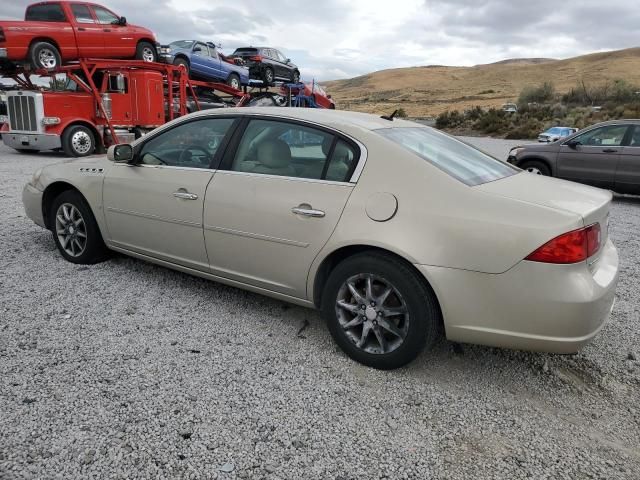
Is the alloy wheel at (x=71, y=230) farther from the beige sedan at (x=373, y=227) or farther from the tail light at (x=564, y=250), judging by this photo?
the tail light at (x=564, y=250)

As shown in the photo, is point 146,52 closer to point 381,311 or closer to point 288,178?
point 288,178

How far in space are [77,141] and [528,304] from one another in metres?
12.9

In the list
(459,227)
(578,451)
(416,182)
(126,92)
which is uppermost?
(126,92)

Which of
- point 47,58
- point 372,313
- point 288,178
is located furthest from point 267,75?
point 372,313

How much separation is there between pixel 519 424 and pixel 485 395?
0.27 m

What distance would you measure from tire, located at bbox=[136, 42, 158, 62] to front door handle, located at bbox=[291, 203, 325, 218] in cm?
1258

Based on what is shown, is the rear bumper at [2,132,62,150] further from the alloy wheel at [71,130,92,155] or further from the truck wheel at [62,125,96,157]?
the alloy wheel at [71,130,92,155]

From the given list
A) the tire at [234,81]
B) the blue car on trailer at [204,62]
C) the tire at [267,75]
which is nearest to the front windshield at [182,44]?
the blue car on trailer at [204,62]

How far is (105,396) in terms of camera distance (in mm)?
2695

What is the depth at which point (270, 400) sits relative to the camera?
2.73 metres

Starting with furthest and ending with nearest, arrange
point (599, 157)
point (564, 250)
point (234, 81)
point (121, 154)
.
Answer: point (234, 81) < point (599, 157) < point (121, 154) < point (564, 250)

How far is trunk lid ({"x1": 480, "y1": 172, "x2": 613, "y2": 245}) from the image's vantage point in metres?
2.72

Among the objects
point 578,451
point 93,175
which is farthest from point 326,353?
point 93,175

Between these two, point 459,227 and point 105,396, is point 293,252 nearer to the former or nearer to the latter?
point 459,227
